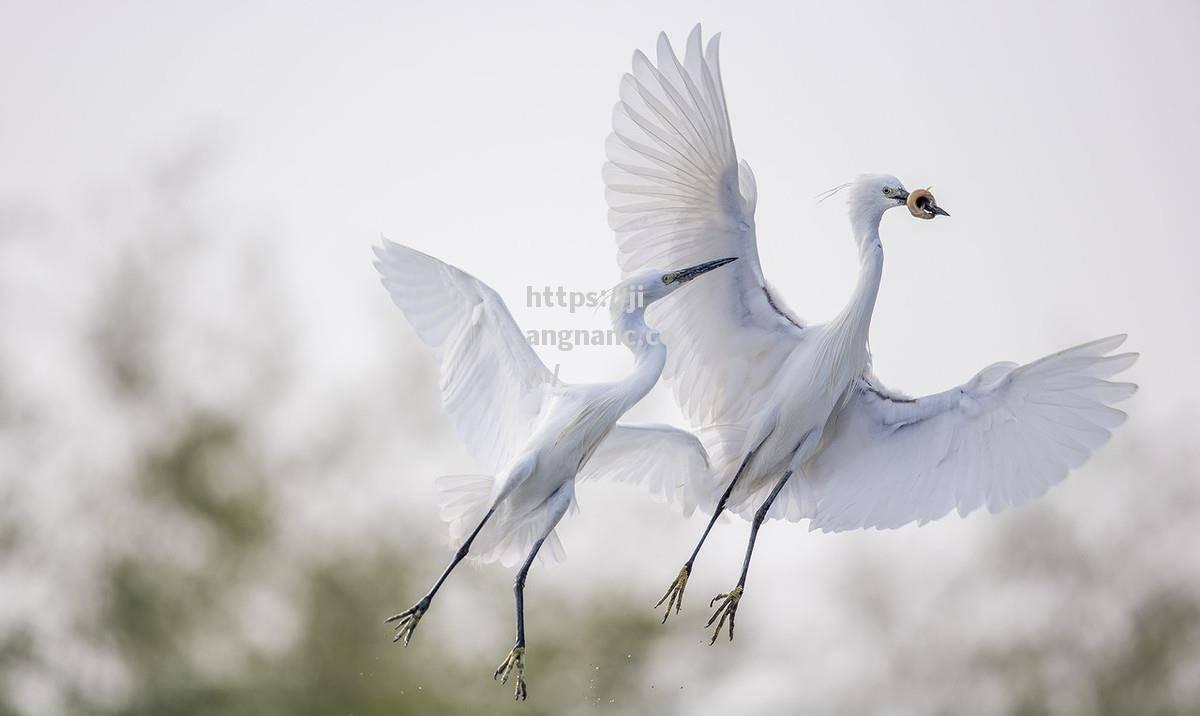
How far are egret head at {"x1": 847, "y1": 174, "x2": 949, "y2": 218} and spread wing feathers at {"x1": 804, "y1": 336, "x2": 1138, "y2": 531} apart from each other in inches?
24.8

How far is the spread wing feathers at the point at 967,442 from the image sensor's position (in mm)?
4875

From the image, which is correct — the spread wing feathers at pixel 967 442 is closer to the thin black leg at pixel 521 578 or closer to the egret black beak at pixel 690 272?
the egret black beak at pixel 690 272

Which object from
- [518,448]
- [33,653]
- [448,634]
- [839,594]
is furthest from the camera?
[839,594]

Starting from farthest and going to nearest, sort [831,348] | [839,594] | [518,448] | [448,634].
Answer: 1. [839,594]
2. [448,634]
3. [831,348]
4. [518,448]

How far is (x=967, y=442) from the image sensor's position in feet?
16.6

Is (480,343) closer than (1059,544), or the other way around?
(480,343)

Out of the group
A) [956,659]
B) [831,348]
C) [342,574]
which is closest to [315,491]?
[342,574]

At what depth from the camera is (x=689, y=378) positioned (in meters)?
5.07

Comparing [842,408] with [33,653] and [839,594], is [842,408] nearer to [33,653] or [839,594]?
[839,594]

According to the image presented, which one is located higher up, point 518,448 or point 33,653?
point 518,448

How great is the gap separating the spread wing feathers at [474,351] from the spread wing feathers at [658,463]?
460 mm

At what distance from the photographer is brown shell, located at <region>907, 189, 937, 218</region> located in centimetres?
482

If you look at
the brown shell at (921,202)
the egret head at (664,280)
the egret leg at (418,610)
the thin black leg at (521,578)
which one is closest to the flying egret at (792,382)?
the brown shell at (921,202)

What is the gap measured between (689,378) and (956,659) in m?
6.25
